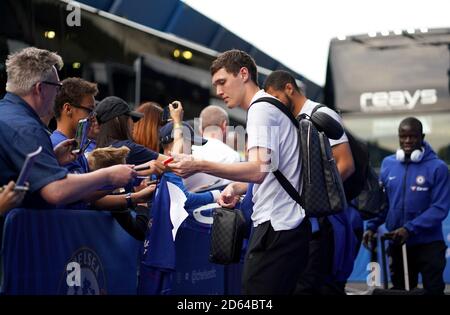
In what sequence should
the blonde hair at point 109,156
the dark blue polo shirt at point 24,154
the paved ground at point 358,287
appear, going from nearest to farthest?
the dark blue polo shirt at point 24,154 < the blonde hair at point 109,156 < the paved ground at point 358,287

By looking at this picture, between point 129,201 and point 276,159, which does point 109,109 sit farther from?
point 276,159

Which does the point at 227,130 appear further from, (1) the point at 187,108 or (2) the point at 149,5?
(2) the point at 149,5

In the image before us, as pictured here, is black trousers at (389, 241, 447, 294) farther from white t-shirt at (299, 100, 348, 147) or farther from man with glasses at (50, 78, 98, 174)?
man with glasses at (50, 78, 98, 174)

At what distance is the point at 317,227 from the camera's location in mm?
6203

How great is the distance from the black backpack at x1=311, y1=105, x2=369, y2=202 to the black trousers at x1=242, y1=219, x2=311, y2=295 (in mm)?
1194

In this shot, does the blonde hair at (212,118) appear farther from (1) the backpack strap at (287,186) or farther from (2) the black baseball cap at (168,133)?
(1) the backpack strap at (287,186)

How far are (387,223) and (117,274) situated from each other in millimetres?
4397

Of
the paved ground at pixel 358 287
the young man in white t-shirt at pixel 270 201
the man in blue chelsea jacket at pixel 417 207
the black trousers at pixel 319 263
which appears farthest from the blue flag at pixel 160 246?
the paved ground at pixel 358 287

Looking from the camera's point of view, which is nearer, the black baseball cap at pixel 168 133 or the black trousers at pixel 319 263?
the black trousers at pixel 319 263

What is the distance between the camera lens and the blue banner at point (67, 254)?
15.5 ft

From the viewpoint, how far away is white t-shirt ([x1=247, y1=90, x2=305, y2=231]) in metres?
5.12

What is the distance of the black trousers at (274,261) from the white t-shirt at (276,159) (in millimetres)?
56

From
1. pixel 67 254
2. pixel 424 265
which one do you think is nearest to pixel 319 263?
pixel 67 254

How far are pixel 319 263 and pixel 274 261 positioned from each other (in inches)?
41.4
